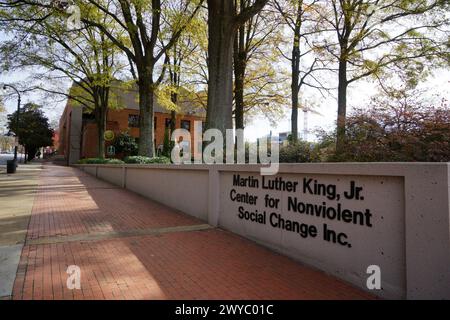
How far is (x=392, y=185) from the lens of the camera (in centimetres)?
Result: 379

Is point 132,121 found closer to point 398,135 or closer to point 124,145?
point 124,145

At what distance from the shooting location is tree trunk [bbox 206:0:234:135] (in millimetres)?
11508

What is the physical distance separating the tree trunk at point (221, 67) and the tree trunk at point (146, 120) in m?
7.12

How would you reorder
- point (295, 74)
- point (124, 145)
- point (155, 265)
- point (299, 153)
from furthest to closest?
point (124, 145) < point (295, 74) < point (299, 153) < point (155, 265)

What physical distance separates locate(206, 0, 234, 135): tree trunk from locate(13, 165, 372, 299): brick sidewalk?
486 centimetres

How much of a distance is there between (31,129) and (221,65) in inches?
1869

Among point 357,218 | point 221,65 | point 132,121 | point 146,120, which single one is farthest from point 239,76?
point 132,121

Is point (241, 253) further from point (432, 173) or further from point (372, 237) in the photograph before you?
point (432, 173)

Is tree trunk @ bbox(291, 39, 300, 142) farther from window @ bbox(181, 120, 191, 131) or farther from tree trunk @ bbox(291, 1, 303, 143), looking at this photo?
window @ bbox(181, 120, 191, 131)

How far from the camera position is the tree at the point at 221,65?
37.7ft

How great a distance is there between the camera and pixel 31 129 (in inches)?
1967

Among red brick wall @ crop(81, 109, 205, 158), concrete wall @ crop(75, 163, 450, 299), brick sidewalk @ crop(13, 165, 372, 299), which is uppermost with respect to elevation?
red brick wall @ crop(81, 109, 205, 158)

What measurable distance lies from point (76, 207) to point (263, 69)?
18.8 meters

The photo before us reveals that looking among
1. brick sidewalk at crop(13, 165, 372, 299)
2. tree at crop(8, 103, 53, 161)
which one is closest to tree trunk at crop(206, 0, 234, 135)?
brick sidewalk at crop(13, 165, 372, 299)
